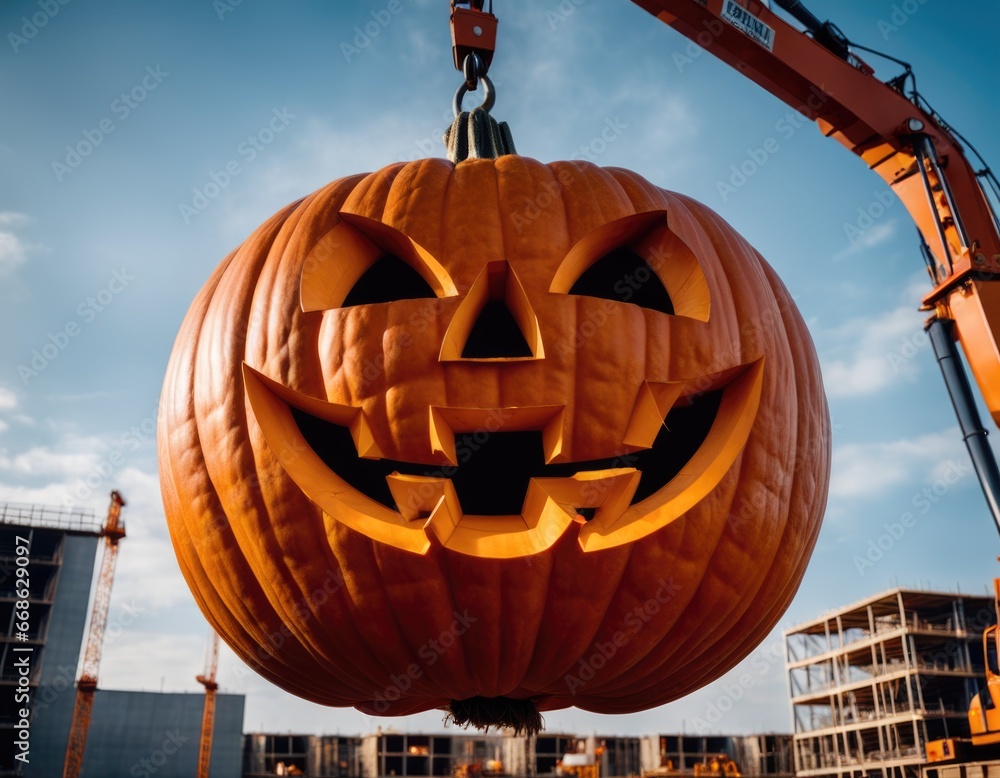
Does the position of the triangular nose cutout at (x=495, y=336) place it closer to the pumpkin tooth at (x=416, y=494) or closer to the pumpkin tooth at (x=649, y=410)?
the pumpkin tooth at (x=649, y=410)

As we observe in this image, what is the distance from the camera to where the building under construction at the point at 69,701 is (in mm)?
33178

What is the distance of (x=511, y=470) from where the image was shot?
3.28 m

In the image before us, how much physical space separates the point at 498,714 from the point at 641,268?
7.15 ft

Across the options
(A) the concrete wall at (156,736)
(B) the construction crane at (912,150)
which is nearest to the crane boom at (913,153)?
(B) the construction crane at (912,150)

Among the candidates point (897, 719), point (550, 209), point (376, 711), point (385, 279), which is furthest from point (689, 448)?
point (897, 719)

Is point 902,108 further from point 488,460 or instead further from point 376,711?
point 376,711

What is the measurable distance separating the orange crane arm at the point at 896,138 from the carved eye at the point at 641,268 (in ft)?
16.1

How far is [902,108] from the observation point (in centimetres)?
877

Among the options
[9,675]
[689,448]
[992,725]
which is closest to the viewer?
[689,448]

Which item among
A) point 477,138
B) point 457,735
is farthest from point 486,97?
point 457,735

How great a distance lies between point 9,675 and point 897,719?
1485 inches

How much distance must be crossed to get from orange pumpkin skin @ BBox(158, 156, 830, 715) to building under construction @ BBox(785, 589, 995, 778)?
33.5m

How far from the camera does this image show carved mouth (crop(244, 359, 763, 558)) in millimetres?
2949

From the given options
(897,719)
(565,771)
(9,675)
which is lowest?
(565,771)
